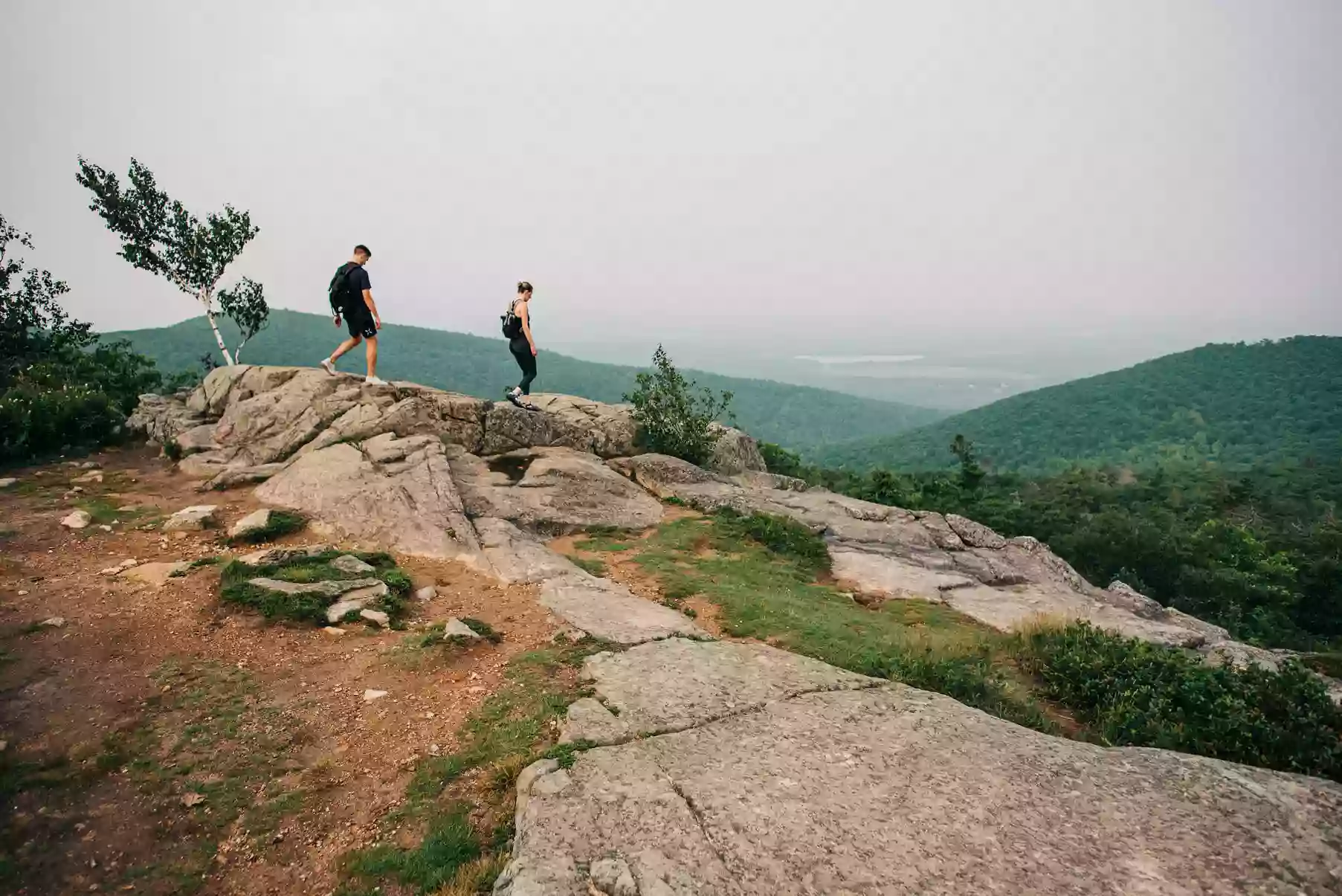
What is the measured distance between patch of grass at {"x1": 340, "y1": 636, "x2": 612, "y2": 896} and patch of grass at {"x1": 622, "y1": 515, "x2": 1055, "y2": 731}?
3.60 m

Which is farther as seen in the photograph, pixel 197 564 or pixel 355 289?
pixel 355 289

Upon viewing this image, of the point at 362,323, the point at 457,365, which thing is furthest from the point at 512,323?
the point at 457,365

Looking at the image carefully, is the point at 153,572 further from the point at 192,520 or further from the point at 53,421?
the point at 53,421

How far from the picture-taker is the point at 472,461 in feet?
52.6

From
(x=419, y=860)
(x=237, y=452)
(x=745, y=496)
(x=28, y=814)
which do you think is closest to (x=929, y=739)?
(x=419, y=860)

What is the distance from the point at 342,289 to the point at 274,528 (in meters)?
6.31

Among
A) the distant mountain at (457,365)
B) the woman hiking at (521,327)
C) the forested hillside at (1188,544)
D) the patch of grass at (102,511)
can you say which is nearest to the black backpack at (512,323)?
the woman hiking at (521,327)

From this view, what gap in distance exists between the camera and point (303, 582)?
899 cm

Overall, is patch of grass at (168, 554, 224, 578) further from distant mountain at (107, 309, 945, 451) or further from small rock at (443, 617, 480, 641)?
distant mountain at (107, 309, 945, 451)

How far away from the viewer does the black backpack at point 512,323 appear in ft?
51.8

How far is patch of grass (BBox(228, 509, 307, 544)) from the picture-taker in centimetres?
1067

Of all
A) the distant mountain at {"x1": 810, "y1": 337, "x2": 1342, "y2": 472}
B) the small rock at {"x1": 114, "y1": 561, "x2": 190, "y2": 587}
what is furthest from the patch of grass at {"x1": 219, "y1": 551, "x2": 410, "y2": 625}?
the distant mountain at {"x1": 810, "y1": 337, "x2": 1342, "y2": 472}

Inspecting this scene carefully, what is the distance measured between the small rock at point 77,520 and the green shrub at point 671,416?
14.0 metres

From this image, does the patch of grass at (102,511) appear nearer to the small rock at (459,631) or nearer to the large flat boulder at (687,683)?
the small rock at (459,631)
